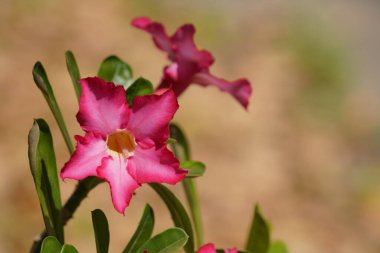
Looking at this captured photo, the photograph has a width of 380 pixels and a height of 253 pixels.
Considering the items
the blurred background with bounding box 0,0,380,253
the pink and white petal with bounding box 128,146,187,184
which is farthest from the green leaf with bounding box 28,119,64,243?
the blurred background with bounding box 0,0,380,253

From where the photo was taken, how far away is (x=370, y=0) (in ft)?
15.9

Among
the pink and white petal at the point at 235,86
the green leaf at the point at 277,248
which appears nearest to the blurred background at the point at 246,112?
the green leaf at the point at 277,248

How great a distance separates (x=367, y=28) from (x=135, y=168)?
13.4 feet

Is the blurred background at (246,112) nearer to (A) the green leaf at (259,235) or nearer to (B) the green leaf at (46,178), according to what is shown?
(A) the green leaf at (259,235)

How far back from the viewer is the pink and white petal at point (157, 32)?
0.92 meters

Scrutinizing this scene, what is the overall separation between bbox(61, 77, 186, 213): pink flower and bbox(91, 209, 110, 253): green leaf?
0.29ft

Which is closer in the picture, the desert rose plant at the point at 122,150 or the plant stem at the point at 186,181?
the desert rose plant at the point at 122,150

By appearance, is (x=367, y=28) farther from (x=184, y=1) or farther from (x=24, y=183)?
(x=24, y=183)

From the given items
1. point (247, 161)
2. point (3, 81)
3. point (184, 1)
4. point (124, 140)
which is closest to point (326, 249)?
point (247, 161)

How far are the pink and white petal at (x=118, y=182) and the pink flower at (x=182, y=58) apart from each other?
214mm

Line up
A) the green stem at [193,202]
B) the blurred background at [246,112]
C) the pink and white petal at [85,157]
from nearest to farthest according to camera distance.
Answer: the pink and white petal at [85,157]
the green stem at [193,202]
the blurred background at [246,112]

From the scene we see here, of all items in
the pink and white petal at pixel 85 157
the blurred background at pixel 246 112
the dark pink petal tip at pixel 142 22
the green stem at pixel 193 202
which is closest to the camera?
the pink and white petal at pixel 85 157

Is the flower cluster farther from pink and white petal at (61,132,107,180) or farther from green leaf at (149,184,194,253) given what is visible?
green leaf at (149,184,194,253)

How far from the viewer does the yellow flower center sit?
2.41 ft
